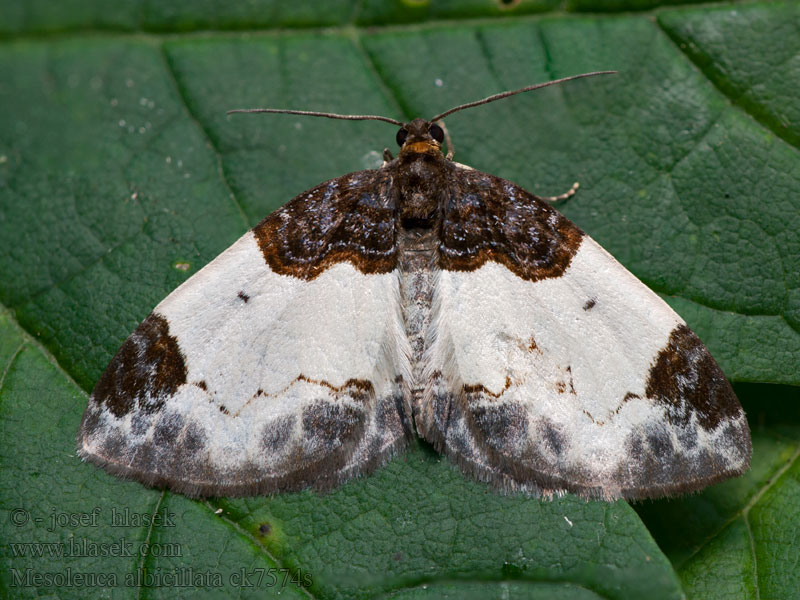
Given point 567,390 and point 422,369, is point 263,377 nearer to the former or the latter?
point 422,369

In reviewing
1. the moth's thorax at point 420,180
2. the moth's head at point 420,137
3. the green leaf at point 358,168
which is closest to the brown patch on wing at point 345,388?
the green leaf at point 358,168

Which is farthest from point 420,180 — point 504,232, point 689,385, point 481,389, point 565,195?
point 689,385

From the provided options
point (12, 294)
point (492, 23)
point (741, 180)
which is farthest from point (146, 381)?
point (741, 180)

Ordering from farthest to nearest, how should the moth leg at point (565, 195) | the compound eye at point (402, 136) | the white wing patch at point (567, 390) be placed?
1. the moth leg at point (565, 195)
2. the compound eye at point (402, 136)
3. the white wing patch at point (567, 390)

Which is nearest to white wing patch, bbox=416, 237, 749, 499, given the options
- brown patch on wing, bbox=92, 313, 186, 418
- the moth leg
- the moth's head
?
the moth leg

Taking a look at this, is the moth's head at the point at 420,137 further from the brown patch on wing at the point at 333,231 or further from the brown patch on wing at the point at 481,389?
the brown patch on wing at the point at 481,389

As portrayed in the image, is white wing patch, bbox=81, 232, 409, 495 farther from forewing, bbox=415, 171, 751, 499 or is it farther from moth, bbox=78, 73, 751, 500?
forewing, bbox=415, 171, 751, 499

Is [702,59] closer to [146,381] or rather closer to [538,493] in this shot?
[538,493]
